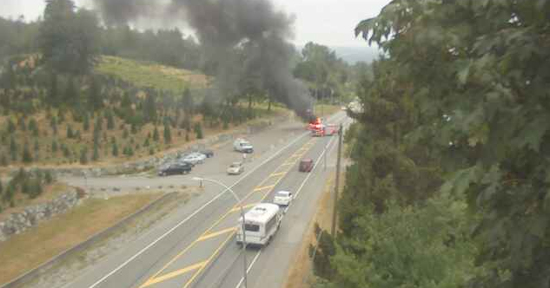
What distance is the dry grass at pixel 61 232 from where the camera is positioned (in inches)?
977

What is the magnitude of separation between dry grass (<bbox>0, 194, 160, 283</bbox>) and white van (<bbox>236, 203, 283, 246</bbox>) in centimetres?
972

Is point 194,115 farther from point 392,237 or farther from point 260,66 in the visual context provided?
point 392,237

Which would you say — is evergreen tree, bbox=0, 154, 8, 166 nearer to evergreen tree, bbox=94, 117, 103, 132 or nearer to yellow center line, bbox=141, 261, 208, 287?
evergreen tree, bbox=94, 117, 103, 132

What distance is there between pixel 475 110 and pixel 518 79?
18.9 inches

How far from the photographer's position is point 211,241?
90.8 feet

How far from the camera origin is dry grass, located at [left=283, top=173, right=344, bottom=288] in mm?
22517

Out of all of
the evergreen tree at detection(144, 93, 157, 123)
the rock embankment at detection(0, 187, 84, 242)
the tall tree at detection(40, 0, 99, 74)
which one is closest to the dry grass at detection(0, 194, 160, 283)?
the rock embankment at detection(0, 187, 84, 242)

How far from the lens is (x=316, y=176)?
43969 millimetres

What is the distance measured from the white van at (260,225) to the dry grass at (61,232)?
9723 millimetres

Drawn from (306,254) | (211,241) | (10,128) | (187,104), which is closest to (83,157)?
(10,128)

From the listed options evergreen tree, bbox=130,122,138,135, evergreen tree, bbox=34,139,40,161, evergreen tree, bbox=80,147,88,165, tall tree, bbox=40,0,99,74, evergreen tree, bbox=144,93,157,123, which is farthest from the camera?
tall tree, bbox=40,0,99,74

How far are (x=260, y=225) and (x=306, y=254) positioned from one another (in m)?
2.91

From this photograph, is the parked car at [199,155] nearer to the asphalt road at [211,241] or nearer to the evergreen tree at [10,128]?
the asphalt road at [211,241]

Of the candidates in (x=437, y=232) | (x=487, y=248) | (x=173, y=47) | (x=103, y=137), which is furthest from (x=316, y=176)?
(x=173, y=47)
